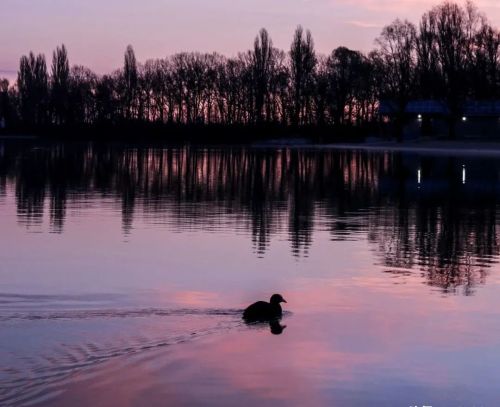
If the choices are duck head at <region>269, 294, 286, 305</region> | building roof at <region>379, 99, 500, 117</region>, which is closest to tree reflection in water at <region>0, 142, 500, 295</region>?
duck head at <region>269, 294, 286, 305</region>

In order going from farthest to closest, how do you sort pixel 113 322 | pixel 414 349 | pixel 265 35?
pixel 265 35 < pixel 113 322 < pixel 414 349

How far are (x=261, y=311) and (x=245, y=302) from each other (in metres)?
1.50

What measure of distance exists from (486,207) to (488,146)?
2246 inches

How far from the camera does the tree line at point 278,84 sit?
9788 centimetres

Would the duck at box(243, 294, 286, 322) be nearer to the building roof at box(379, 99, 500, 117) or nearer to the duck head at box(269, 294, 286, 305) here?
the duck head at box(269, 294, 286, 305)

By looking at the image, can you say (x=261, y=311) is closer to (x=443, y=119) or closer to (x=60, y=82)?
(x=443, y=119)

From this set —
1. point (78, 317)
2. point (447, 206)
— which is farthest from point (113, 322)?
point (447, 206)

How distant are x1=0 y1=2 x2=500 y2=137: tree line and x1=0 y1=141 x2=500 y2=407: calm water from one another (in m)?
71.1

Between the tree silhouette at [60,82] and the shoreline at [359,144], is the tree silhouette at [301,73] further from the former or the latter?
the tree silhouette at [60,82]

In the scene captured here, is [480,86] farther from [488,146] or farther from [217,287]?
[217,287]

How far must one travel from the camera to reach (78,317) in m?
12.3

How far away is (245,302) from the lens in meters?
13.8

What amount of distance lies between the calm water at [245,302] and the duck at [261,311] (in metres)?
0.19

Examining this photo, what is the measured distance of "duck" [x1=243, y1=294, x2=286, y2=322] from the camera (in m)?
12.4
